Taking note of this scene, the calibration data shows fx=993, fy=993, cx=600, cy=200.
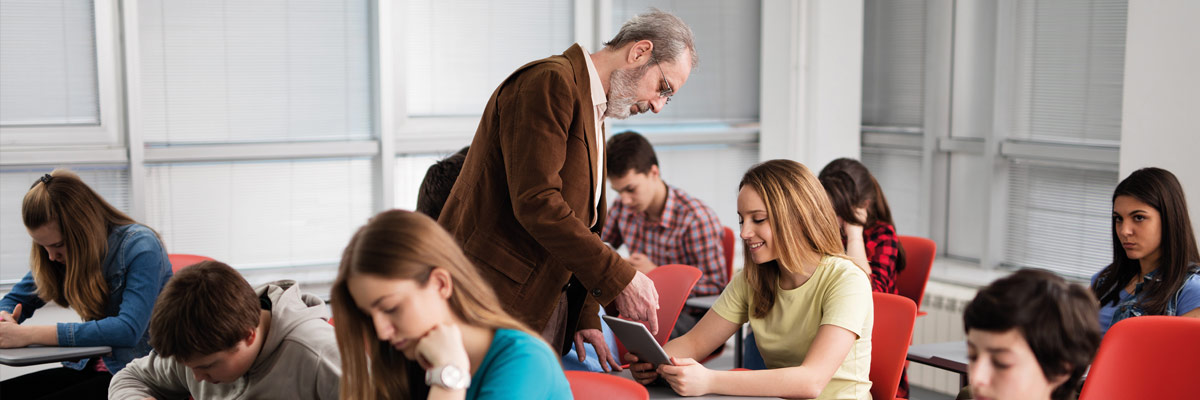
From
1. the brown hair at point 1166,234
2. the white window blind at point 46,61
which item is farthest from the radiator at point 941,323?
the white window blind at point 46,61

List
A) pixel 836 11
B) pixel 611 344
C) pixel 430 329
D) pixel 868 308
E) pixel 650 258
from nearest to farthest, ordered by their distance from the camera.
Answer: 1. pixel 430 329
2. pixel 868 308
3. pixel 611 344
4. pixel 650 258
5. pixel 836 11

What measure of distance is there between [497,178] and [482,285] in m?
0.77

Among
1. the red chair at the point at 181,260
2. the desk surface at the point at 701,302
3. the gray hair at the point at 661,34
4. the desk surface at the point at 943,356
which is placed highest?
the gray hair at the point at 661,34

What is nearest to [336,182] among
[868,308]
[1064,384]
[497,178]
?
[497,178]

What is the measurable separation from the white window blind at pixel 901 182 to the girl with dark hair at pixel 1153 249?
218cm

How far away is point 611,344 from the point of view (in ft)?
9.12

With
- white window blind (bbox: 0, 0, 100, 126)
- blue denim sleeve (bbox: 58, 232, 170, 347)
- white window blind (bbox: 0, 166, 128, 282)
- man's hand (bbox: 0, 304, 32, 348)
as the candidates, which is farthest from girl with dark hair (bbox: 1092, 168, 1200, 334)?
white window blind (bbox: 0, 0, 100, 126)

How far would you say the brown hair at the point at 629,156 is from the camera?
162 inches

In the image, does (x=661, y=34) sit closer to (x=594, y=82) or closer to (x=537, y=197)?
(x=594, y=82)

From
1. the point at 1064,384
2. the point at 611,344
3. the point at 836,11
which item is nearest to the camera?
the point at 1064,384

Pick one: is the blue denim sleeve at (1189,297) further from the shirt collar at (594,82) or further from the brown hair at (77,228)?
the brown hair at (77,228)

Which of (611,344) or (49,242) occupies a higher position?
(49,242)

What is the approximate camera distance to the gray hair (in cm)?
247

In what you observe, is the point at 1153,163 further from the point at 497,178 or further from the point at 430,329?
the point at 430,329
